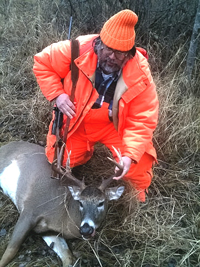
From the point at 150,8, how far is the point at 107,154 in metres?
2.61

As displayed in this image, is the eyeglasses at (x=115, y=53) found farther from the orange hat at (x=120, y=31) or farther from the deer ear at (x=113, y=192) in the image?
the deer ear at (x=113, y=192)

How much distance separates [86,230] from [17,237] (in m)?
0.82

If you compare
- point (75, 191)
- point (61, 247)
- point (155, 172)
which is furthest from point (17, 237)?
point (155, 172)

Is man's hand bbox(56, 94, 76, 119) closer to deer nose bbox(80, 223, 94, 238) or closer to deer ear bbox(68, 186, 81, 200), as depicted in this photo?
deer ear bbox(68, 186, 81, 200)

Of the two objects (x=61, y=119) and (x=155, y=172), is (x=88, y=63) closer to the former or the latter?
(x=61, y=119)

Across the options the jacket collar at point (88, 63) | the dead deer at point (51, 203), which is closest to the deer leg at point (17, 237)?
the dead deer at point (51, 203)

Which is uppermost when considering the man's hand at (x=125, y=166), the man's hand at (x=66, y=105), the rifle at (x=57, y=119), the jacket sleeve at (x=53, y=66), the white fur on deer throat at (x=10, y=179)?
the jacket sleeve at (x=53, y=66)

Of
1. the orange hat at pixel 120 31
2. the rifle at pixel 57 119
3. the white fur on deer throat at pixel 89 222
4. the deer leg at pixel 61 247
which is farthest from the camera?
the rifle at pixel 57 119

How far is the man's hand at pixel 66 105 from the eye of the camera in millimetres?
3209

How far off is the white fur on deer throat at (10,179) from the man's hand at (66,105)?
1.17 m

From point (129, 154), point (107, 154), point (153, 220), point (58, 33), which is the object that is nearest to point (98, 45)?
point (129, 154)

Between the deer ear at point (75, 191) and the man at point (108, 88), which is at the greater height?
the man at point (108, 88)

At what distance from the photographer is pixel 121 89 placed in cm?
308

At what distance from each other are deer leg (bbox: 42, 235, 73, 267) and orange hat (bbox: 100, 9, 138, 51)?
6.63 ft
